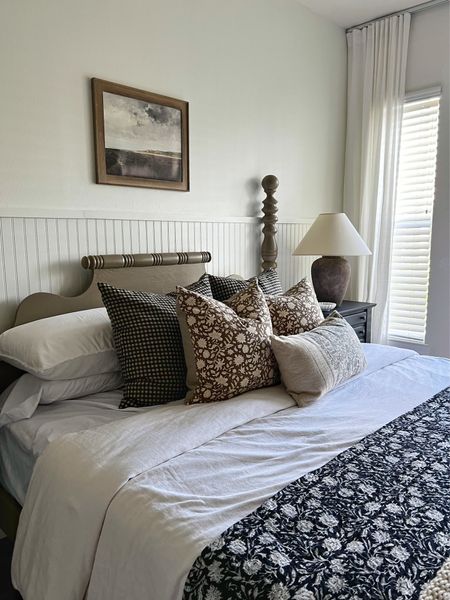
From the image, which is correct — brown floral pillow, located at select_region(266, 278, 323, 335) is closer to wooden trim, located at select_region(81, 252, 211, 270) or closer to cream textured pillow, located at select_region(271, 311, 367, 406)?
cream textured pillow, located at select_region(271, 311, 367, 406)

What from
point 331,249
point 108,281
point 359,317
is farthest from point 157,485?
point 359,317

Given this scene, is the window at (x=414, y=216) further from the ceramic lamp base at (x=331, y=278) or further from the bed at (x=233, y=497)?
the bed at (x=233, y=497)

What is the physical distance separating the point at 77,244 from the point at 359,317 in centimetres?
188

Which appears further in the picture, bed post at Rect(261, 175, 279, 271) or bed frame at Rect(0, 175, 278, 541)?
bed post at Rect(261, 175, 279, 271)

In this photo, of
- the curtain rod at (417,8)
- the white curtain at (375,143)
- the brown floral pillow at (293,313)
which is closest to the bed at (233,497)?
the brown floral pillow at (293,313)

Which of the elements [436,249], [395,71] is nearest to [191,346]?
[436,249]

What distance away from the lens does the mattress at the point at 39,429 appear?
136 cm

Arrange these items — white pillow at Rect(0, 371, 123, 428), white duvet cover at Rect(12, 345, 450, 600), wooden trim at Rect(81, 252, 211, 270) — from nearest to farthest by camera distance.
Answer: white duvet cover at Rect(12, 345, 450, 600) → white pillow at Rect(0, 371, 123, 428) → wooden trim at Rect(81, 252, 211, 270)

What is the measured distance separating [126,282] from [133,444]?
3.35 feet

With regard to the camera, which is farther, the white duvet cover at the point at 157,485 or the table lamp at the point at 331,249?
the table lamp at the point at 331,249

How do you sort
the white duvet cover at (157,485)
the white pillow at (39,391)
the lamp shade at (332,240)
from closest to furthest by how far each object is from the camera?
the white duvet cover at (157,485), the white pillow at (39,391), the lamp shade at (332,240)

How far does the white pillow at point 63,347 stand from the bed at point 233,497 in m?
0.14

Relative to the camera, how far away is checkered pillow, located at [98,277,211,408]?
1529 millimetres

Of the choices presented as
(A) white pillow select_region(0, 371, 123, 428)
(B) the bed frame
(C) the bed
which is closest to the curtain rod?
(B) the bed frame
